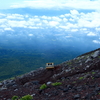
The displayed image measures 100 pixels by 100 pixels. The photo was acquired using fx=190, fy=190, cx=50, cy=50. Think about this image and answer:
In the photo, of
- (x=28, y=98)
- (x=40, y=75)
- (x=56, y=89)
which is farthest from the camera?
(x=40, y=75)

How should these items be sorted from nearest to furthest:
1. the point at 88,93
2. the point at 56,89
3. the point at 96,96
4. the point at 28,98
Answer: the point at 96,96 < the point at 88,93 < the point at 28,98 < the point at 56,89

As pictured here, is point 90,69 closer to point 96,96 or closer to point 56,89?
point 56,89

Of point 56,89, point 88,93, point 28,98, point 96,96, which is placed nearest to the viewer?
point 96,96

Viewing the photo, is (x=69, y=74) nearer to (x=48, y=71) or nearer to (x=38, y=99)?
(x=48, y=71)

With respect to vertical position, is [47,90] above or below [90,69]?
below

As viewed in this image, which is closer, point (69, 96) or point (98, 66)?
point (69, 96)

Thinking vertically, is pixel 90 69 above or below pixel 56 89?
above

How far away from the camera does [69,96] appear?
1559cm

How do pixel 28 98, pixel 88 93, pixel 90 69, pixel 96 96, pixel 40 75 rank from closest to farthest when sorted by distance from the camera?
1. pixel 96 96
2. pixel 88 93
3. pixel 28 98
4. pixel 90 69
5. pixel 40 75

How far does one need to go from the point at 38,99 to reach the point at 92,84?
5.21m

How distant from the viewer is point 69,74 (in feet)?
86.9

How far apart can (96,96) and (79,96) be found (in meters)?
1.40

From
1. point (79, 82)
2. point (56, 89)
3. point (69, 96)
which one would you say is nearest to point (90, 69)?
point (79, 82)

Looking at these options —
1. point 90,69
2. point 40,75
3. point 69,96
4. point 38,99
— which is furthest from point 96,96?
point 40,75
